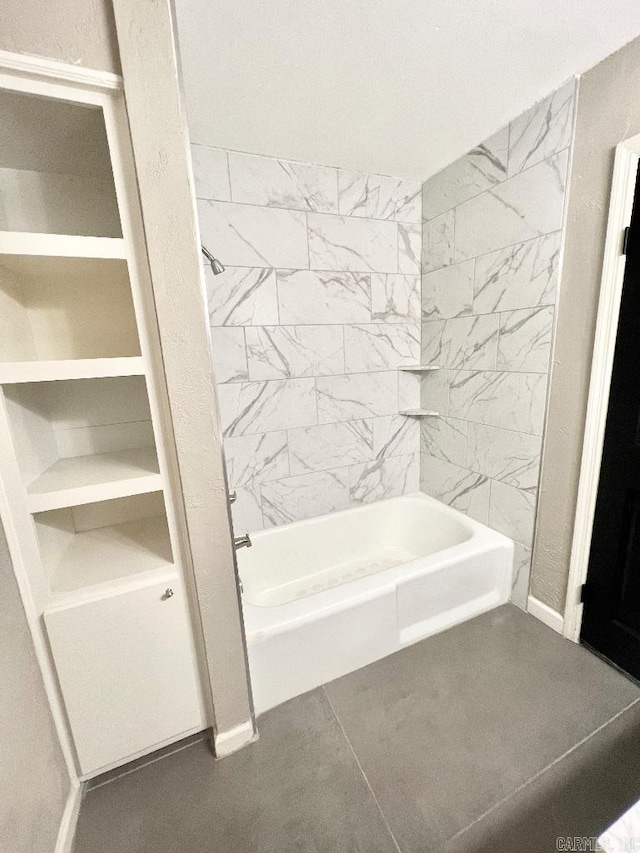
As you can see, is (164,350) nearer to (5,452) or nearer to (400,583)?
(5,452)

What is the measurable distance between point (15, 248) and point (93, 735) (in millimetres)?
1390

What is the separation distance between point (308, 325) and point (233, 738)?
5.92 feet

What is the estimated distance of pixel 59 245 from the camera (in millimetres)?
812

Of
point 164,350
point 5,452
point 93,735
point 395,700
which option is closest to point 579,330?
point 164,350

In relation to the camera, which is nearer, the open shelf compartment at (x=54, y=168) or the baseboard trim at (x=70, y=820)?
the open shelf compartment at (x=54, y=168)

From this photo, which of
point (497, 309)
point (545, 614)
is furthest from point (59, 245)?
point (545, 614)

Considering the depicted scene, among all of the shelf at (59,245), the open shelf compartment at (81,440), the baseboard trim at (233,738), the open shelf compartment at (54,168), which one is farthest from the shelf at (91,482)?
the baseboard trim at (233,738)

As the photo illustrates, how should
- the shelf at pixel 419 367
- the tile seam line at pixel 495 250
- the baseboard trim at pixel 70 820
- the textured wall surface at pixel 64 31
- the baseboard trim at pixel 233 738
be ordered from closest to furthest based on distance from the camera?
the textured wall surface at pixel 64 31 < the baseboard trim at pixel 70 820 < the baseboard trim at pixel 233 738 < the tile seam line at pixel 495 250 < the shelf at pixel 419 367

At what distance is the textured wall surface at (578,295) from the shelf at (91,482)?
5.23ft

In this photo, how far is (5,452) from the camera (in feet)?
2.76

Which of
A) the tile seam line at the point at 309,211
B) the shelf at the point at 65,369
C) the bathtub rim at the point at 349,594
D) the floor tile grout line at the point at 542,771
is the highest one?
the tile seam line at the point at 309,211

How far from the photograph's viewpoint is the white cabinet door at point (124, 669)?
0.97 meters

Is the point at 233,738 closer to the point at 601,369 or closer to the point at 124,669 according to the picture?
the point at 124,669

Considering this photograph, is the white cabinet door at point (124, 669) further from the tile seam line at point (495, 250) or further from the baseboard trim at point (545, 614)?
the tile seam line at point (495, 250)
